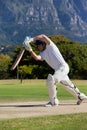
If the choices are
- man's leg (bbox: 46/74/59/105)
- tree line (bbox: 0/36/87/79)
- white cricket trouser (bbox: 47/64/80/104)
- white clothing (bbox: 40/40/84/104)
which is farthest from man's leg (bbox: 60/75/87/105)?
tree line (bbox: 0/36/87/79)

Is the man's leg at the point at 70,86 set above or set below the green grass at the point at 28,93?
above

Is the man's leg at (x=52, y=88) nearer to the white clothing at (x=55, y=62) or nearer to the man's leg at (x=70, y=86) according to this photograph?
the white clothing at (x=55, y=62)

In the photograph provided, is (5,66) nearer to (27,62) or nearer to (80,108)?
(27,62)

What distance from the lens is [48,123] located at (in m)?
10.3

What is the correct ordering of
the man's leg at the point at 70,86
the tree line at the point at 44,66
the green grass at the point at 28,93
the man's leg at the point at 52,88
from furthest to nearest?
1. the tree line at the point at 44,66
2. the green grass at the point at 28,93
3. the man's leg at the point at 70,86
4. the man's leg at the point at 52,88

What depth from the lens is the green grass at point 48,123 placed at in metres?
9.80

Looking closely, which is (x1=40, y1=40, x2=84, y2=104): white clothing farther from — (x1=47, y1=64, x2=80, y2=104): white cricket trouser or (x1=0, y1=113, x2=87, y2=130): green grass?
(x1=0, y1=113, x2=87, y2=130): green grass

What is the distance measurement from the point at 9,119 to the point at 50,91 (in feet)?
11.1

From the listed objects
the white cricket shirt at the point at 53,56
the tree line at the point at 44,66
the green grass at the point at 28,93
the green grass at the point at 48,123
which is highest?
the white cricket shirt at the point at 53,56

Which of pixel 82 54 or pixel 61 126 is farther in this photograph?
pixel 82 54

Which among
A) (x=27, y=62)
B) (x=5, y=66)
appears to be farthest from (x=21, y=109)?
(x=5, y=66)

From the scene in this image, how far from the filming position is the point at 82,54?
121 m

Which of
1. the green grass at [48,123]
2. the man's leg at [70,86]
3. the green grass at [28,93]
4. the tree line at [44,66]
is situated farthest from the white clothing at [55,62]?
the tree line at [44,66]

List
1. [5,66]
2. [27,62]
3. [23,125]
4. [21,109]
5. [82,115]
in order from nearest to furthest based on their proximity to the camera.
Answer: [23,125], [82,115], [21,109], [27,62], [5,66]
